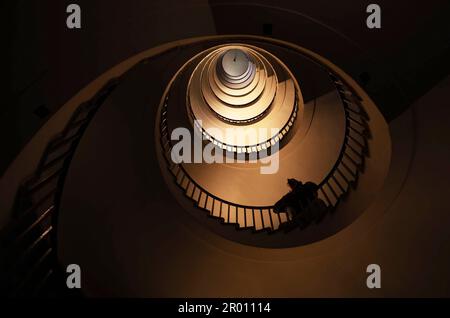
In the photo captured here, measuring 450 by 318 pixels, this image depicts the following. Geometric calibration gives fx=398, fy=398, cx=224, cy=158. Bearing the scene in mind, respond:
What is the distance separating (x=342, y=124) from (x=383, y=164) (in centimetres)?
321

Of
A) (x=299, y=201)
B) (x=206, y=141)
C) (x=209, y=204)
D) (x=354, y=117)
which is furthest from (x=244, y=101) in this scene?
(x=354, y=117)

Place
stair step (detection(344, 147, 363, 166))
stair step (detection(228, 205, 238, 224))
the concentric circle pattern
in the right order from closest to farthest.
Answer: stair step (detection(344, 147, 363, 166)) < stair step (detection(228, 205, 238, 224)) < the concentric circle pattern

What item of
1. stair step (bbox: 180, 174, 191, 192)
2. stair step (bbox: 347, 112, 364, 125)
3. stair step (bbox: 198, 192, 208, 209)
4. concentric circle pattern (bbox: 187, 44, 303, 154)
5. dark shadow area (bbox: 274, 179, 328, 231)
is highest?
concentric circle pattern (bbox: 187, 44, 303, 154)

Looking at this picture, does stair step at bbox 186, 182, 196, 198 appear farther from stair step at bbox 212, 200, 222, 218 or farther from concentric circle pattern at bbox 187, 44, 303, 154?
concentric circle pattern at bbox 187, 44, 303, 154

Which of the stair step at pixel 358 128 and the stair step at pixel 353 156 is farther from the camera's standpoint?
the stair step at pixel 353 156

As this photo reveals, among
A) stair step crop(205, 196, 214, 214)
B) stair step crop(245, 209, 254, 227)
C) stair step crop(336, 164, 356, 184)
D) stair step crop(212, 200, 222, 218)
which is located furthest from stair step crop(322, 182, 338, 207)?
stair step crop(205, 196, 214, 214)

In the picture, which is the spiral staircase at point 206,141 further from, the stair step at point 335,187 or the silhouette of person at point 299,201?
the silhouette of person at point 299,201

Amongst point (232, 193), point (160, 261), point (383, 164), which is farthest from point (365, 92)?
point (232, 193)

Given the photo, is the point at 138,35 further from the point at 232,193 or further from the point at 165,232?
the point at 232,193

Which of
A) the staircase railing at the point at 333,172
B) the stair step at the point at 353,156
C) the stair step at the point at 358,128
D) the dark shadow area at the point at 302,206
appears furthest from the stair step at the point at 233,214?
the stair step at the point at 358,128

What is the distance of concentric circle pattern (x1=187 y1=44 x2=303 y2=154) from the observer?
941 centimetres

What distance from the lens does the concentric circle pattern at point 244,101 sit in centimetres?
941

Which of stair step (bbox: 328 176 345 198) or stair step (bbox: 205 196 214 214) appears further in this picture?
stair step (bbox: 205 196 214 214)

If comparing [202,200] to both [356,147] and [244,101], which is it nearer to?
[356,147]
